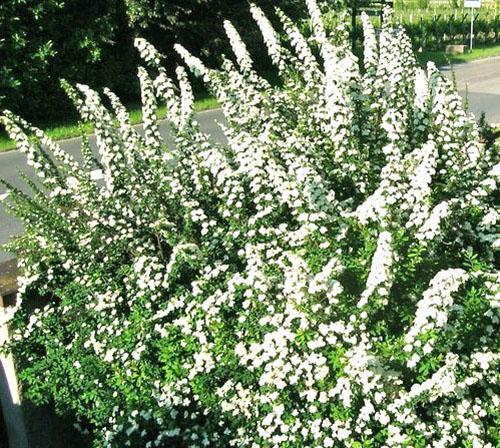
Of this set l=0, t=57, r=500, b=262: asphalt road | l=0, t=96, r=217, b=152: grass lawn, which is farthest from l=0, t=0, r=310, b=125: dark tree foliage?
l=0, t=57, r=500, b=262: asphalt road

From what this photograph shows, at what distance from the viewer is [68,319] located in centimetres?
482

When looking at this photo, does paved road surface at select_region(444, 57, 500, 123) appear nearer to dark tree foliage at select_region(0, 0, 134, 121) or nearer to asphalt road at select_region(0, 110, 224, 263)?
asphalt road at select_region(0, 110, 224, 263)

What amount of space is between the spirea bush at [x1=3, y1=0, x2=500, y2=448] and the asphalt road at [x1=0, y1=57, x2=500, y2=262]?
4.14 feet

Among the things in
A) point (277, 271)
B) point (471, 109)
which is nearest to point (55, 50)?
point (471, 109)

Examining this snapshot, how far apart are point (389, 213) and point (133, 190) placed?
2083 millimetres

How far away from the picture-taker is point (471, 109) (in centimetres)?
1591

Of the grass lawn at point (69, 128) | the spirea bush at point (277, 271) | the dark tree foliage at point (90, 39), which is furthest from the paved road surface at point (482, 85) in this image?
the spirea bush at point (277, 271)

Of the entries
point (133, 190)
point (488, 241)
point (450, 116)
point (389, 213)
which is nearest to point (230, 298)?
point (389, 213)

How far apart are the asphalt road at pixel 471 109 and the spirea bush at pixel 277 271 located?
1.26 metres

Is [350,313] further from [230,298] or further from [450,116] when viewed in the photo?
[450,116]

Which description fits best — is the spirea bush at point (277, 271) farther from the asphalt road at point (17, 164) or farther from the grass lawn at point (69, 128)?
the grass lawn at point (69, 128)

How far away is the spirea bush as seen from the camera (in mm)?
3596

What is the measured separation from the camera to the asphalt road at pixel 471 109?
9.62 m

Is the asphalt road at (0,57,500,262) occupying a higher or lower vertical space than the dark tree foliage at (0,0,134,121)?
lower
